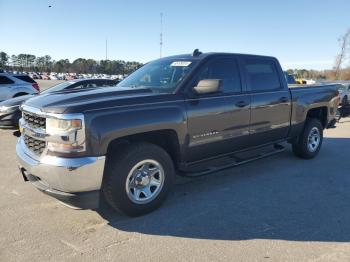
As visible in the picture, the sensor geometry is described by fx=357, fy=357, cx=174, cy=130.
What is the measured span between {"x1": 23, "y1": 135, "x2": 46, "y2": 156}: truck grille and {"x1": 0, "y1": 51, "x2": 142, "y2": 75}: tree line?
281 feet

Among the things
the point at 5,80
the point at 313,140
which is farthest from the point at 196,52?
the point at 5,80

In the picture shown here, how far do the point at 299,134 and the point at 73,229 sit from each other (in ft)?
15.3

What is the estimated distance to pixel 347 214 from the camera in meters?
4.36

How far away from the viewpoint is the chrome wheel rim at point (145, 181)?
411 centimetres

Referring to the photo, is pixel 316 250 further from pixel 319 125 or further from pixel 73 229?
pixel 319 125

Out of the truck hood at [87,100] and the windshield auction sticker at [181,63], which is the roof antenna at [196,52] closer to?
the windshield auction sticker at [181,63]

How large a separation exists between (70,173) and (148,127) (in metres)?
1.01

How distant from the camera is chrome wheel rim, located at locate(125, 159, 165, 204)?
411 centimetres

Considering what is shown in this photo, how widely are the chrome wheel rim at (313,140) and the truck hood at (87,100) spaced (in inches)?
155

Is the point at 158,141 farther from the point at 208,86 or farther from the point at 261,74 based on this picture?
the point at 261,74

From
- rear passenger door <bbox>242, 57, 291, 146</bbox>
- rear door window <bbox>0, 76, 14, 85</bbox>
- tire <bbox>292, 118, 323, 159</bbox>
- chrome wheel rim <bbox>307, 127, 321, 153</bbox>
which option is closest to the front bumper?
rear passenger door <bbox>242, 57, 291, 146</bbox>

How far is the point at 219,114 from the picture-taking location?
16.0 ft

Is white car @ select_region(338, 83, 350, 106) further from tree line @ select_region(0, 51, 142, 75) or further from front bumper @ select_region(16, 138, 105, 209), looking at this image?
tree line @ select_region(0, 51, 142, 75)

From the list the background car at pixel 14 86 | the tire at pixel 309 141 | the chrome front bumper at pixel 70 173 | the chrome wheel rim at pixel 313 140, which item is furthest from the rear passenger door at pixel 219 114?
the background car at pixel 14 86
